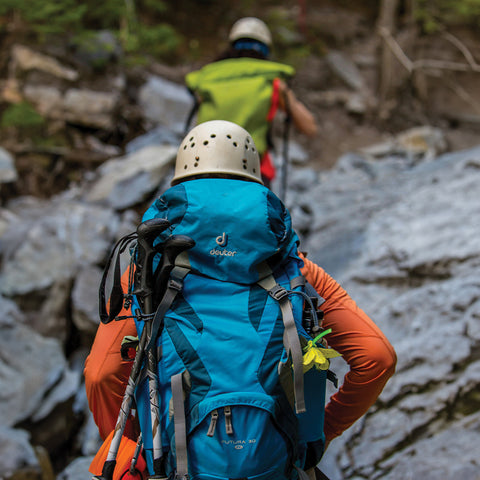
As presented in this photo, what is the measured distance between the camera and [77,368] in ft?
17.9

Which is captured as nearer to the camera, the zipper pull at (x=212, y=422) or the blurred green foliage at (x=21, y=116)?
the zipper pull at (x=212, y=422)

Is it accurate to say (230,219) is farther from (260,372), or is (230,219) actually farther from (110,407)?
(110,407)

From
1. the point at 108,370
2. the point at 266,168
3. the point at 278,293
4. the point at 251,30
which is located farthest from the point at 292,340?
the point at 251,30

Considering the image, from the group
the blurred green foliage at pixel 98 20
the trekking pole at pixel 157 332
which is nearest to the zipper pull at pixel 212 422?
the trekking pole at pixel 157 332

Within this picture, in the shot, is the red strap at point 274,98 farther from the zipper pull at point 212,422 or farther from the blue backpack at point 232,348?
the zipper pull at point 212,422

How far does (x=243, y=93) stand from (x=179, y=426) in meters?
2.42

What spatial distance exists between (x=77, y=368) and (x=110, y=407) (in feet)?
13.2

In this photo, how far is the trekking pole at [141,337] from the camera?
154 cm

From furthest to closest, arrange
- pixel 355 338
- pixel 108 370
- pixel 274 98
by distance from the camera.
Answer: pixel 274 98 < pixel 355 338 < pixel 108 370

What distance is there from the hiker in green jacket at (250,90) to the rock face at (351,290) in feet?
4.67

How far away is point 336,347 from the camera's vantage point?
6.13 feet

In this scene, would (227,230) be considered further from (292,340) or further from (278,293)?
(292,340)

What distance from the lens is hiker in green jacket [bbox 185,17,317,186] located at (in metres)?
3.28

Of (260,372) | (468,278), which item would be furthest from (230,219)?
(468,278)
